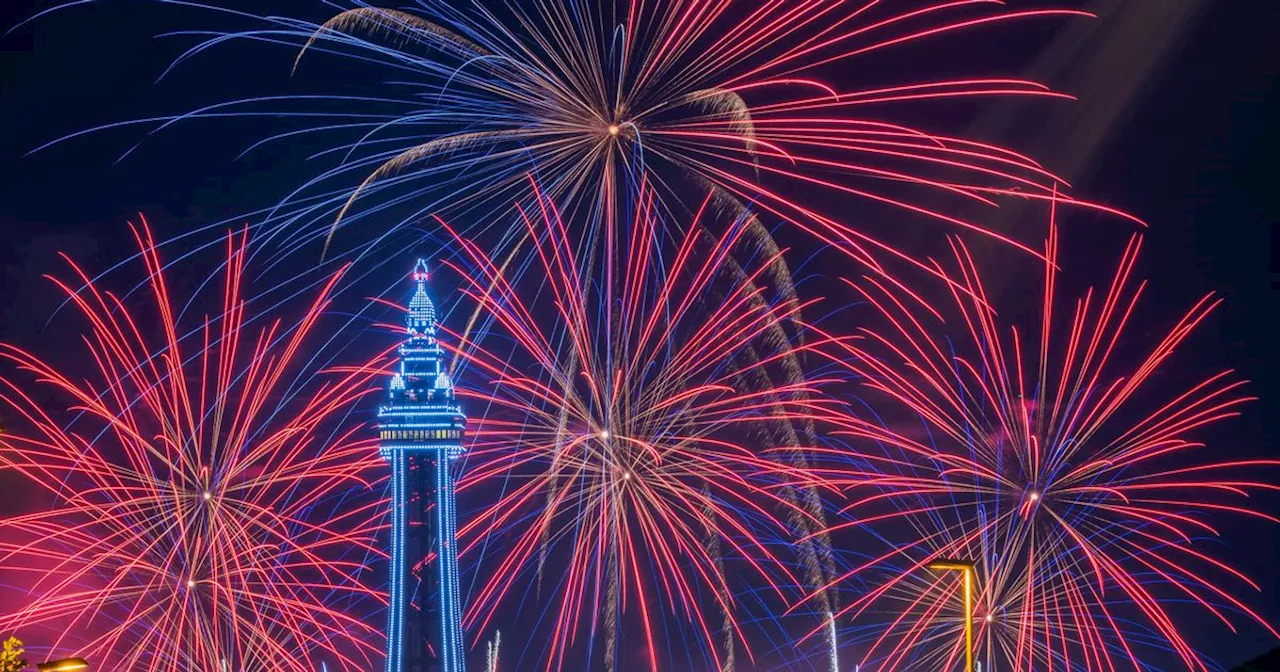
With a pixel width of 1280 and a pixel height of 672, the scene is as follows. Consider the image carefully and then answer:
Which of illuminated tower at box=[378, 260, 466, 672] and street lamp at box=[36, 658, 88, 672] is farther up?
illuminated tower at box=[378, 260, 466, 672]

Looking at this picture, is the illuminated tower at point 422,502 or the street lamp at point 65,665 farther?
the illuminated tower at point 422,502

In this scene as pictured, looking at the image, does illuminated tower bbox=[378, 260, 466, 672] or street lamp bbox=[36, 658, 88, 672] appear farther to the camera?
illuminated tower bbox=[378, 260, 466, 672]

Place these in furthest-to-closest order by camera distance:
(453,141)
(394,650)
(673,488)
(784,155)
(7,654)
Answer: (394,650) < (673,488) < (453,141) < (784,155) < (7,654)

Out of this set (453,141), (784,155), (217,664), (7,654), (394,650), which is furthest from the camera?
(394,650)

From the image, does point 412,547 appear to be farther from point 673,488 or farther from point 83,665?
point 83,665

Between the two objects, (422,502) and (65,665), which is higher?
(422,502)

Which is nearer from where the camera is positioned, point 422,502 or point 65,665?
point 65,665

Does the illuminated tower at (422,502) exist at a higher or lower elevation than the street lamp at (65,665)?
higher

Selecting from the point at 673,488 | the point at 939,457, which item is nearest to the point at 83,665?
the point at 673,488
